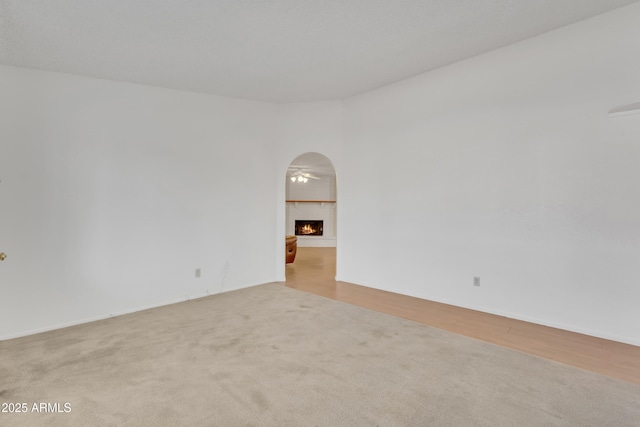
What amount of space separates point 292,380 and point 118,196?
3.10 metres

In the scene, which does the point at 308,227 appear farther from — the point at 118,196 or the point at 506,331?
the point at 506,331

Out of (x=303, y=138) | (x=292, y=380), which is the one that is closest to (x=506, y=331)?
(x=292, y=380)

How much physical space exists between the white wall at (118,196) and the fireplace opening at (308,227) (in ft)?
17.6

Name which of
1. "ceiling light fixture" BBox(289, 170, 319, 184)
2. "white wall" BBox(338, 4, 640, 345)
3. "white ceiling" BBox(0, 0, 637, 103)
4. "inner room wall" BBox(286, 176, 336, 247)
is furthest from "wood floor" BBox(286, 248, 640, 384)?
"ceiling light fixture" BBox(289, 170, 319, 184)

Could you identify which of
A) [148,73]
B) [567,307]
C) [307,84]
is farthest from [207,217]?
[567,307]

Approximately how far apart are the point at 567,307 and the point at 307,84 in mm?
4039

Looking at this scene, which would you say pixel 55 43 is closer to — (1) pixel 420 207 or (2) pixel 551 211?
(1) pixel 420 207

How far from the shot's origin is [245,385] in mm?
2219

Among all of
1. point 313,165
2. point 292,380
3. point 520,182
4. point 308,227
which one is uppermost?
point 313,165

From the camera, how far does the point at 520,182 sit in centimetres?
350

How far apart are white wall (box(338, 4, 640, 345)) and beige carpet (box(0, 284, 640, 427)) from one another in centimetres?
103

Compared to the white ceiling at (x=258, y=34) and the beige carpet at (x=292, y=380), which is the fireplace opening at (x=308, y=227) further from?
the beige carpet at (x=292, y=380)

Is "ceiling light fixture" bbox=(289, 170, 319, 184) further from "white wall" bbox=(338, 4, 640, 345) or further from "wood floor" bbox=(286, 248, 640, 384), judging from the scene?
"wood floor" bbox=(286, 248, 640, 384)

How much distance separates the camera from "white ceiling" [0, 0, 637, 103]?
8.54ft
